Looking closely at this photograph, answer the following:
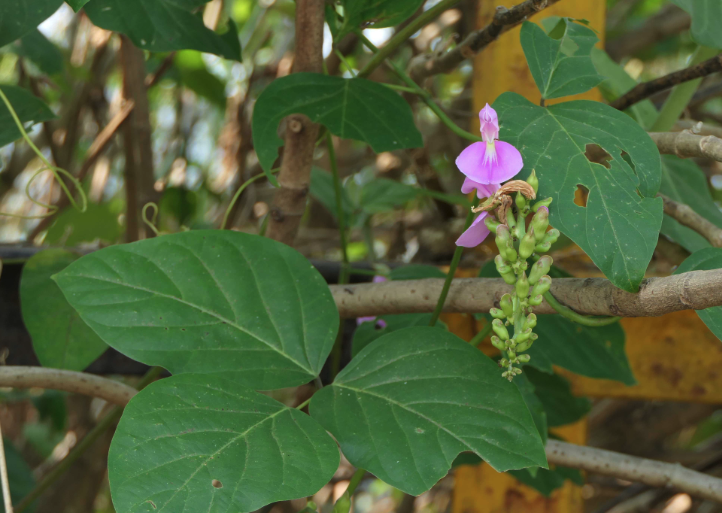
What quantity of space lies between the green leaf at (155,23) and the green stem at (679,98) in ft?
1.57

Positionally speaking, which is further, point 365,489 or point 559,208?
point 365,489

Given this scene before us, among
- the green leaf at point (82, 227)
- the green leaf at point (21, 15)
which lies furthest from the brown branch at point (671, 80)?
the green leaf at point (82, 227)

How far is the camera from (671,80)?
1.77 feet

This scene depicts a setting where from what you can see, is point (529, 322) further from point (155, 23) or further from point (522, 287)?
point (155, 23)

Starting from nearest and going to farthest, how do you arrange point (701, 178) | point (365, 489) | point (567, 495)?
point (701, 178)
point (567, 495)
point (365, 489)

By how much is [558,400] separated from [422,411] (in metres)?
0.35

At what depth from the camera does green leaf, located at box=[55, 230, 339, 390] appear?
416 millimetres

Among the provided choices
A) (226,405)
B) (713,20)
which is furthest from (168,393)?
(713,20)

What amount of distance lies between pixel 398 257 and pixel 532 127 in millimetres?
923

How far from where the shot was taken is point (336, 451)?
365mm

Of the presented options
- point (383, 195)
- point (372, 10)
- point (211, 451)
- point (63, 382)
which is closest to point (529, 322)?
point (211, 451)

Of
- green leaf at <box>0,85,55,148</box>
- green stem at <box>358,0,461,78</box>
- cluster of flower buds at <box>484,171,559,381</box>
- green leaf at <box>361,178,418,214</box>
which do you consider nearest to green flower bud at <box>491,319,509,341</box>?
cluster of flower buds at <box>484,171,559,381</box>

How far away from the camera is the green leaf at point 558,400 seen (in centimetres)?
68

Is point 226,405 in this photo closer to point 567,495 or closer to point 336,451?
point 336,451
